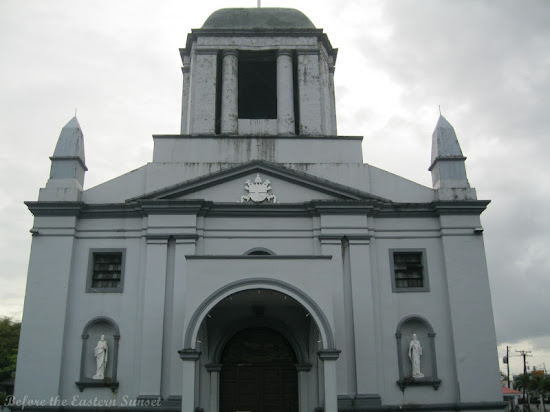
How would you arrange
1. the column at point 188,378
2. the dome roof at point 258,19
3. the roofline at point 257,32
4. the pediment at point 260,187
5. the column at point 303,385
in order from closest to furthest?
1. the column at point 188,378
2. the column at point 303,385
3. the pediment at point 260,187
4. the roofline at point 257,32
5. the dome roof at point 258,19

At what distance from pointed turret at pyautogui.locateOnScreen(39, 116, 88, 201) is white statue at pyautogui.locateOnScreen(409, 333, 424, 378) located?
10.1 m

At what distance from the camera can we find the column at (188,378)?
1330 centimetres

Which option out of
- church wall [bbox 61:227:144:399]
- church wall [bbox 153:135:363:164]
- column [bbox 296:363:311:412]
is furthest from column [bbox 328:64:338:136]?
column [bbox 296:363:311:412]

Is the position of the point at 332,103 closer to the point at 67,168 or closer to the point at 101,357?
the point at 67,168

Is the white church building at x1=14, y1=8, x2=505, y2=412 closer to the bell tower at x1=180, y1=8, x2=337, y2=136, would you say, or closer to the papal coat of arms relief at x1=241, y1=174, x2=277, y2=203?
the papal coat of arms relief at x1=241, y1=174, x2=277, y2=203

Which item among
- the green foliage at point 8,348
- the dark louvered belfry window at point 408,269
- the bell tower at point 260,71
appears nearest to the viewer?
the dark louvered belfry window at point 408,269

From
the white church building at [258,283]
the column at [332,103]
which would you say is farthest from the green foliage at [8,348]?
the column at [332,103]

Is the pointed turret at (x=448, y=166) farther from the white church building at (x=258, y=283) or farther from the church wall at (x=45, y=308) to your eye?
the church wall at (x=45, y=308)

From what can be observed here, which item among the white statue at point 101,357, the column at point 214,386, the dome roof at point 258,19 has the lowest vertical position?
the column at point 214,386

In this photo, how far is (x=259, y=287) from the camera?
1422 centimetres

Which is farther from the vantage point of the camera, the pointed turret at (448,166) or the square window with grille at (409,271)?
the pointed turret at (448,166)

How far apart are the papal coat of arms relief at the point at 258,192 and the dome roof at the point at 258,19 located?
602 centimetres

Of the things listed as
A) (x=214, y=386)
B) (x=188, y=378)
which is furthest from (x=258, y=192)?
(x=188, y=378)

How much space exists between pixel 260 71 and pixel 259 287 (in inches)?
379
